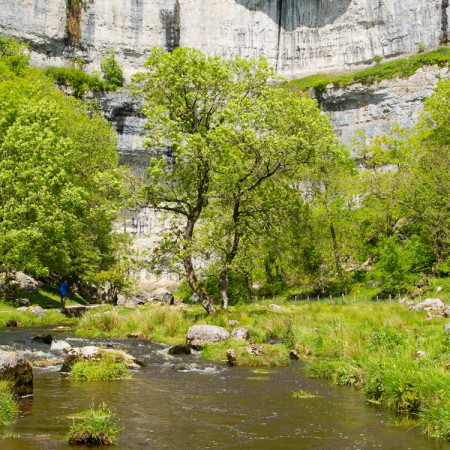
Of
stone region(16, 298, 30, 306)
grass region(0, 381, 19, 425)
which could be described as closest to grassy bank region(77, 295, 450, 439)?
grass region(0, 381, 19, 425)

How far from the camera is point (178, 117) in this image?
74.4 feet

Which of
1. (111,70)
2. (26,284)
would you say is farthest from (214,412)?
(111,70)

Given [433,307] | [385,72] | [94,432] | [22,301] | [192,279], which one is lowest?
[22,301]

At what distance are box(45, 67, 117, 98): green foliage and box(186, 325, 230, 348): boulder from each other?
211 feet

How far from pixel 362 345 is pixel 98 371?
655 cm

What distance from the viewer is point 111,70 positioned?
7775 centimetres

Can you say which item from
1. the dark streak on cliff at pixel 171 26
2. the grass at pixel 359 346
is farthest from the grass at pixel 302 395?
the dark streak on cliff at pixel 171 26

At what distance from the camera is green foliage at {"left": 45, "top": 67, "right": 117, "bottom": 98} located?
7412cm

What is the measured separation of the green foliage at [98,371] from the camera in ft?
36.7

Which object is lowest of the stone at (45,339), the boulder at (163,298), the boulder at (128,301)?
the boulder at (163,298)

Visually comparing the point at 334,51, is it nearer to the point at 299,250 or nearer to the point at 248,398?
the point at 299,250

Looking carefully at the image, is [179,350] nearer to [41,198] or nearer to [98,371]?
[98,371]

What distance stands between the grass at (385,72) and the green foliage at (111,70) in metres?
25.7

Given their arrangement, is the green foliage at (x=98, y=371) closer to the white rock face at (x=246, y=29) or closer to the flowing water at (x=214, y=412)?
the flowing water at (x=214, y=412)
